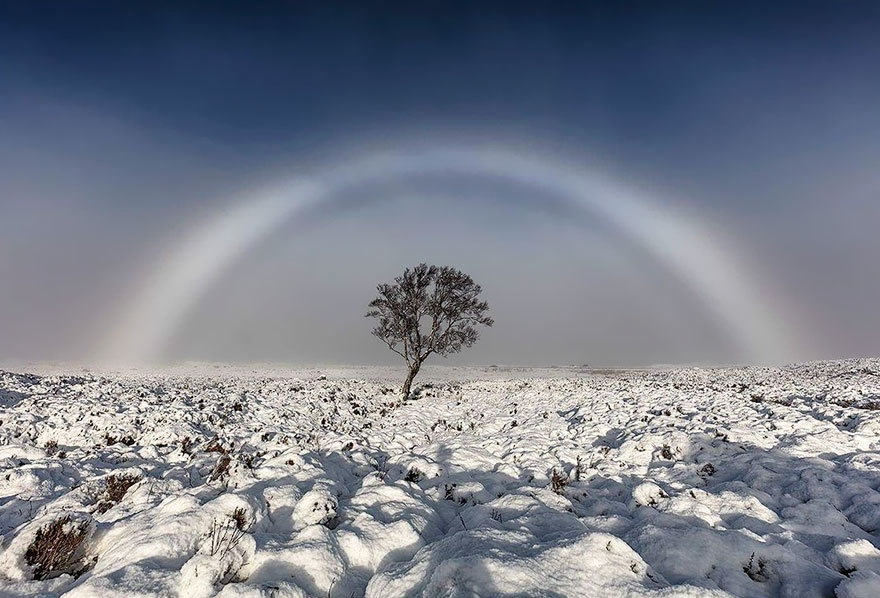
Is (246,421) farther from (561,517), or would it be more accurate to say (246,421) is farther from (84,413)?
(561,517)

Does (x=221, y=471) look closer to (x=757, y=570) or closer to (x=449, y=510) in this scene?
(x=449, y=510)

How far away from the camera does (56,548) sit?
3.88 meters

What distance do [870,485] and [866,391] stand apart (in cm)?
1497

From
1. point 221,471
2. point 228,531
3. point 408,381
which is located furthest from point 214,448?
point 408,381

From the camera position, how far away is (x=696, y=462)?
786 centimetres

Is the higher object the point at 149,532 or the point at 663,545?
the point at 663,545

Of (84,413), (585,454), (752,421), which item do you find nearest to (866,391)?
(752,421)

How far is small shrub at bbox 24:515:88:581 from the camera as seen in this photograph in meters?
3.74

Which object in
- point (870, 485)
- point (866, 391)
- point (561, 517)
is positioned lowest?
point (561, 517)

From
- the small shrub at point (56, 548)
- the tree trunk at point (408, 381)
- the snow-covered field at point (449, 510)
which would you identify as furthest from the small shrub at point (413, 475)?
the tree trunk at point (408, 381)

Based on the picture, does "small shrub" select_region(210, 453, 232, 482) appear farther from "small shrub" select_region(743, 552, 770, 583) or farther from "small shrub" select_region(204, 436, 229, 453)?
"small shrub" select_region(743, 552, 770, 583)

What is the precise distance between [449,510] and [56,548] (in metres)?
4.27

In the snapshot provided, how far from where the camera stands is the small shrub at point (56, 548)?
3.74 m

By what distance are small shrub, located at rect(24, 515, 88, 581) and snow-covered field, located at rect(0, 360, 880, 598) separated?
0.6 inches
